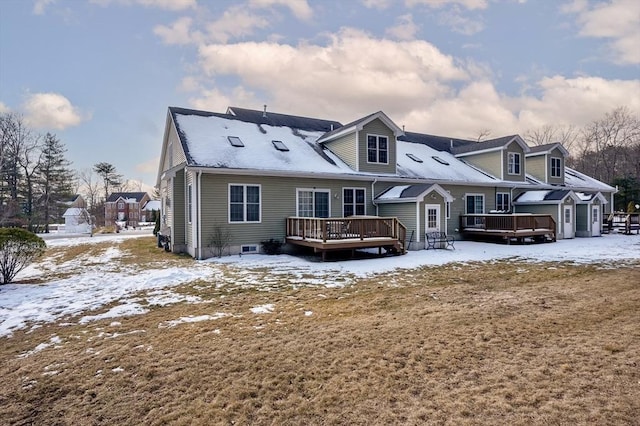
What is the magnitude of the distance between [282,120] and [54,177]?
102 feet

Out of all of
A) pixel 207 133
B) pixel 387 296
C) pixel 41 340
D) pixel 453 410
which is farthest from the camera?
pixel 207 133

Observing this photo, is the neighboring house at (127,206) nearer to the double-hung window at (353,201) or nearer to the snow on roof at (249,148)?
the snow on roof at (249,148)

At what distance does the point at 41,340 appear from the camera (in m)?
4.82

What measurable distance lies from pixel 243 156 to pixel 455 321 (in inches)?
420

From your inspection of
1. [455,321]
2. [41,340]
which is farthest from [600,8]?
[41,340]

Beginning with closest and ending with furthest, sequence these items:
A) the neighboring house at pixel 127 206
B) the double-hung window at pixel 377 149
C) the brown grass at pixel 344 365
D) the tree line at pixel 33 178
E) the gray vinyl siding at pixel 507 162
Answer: the brown grass at pixel 344 365 < the double-hung window at pixel 377 149 < the gray vinyl siding at pixel 507 162 < the tree line at pixel 33 178 < the neighboring house at pixel 127 206

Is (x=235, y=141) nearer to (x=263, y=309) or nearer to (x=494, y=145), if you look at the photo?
(x=263, y=309)

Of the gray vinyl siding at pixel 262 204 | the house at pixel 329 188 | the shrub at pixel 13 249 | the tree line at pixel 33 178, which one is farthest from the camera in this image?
the tree line at pixel 33 178

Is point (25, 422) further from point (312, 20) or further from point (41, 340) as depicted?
point (312, 20)

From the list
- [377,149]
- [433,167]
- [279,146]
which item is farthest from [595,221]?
[279,146]

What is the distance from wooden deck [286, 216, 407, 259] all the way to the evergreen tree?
33.4 m

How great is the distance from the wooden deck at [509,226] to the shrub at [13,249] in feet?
57.0

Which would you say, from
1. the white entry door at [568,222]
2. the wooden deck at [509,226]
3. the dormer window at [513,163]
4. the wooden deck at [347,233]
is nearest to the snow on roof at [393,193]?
the wooden deck at [347,233]

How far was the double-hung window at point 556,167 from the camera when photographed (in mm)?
23031
